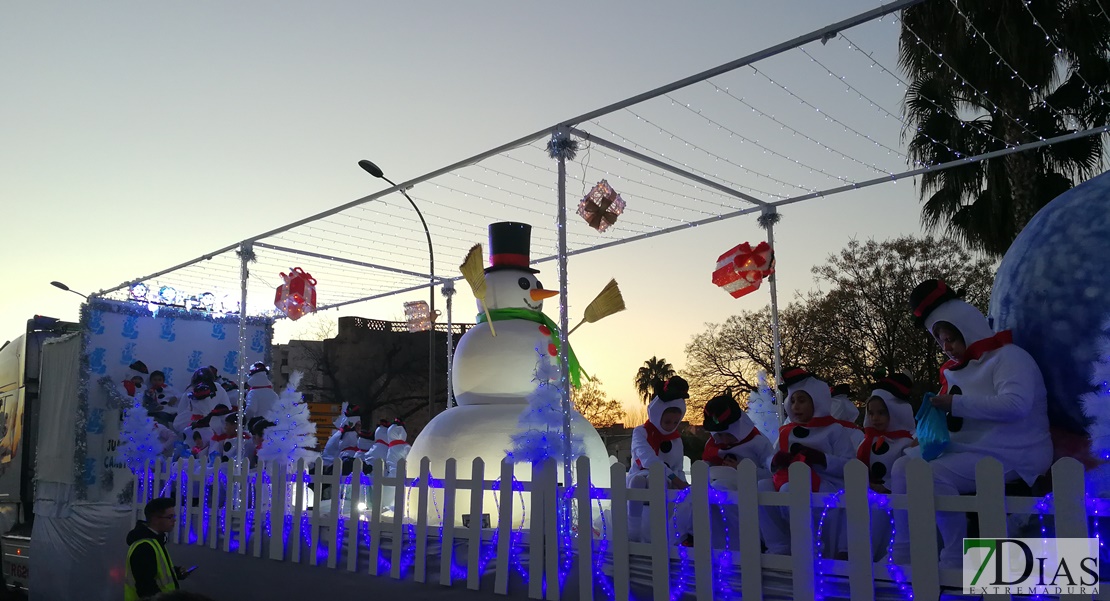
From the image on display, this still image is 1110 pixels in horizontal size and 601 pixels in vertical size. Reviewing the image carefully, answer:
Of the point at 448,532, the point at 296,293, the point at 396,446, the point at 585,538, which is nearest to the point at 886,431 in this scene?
the point at 585,538

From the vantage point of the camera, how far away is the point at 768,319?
87.0 ft

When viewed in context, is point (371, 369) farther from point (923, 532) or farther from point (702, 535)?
point (923, 532)

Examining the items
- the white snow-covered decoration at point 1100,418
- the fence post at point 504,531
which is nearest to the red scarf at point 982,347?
the white snow-covered decoration at point 1100,418

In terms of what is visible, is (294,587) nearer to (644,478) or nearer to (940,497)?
(644,478)

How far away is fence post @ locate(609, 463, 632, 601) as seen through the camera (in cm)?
511

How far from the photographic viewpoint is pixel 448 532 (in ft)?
20.5

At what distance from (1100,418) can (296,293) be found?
900 cm

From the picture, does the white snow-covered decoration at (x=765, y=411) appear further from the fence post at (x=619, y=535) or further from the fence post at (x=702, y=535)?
the fence post at (x=702, y=535)

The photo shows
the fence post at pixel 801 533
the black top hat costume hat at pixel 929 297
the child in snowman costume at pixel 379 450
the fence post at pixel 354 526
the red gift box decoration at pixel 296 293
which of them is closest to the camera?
the fence post at pixel 801 533

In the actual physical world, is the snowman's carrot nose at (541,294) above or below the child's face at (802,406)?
above

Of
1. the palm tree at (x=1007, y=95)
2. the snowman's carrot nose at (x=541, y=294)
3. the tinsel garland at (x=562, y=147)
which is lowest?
the snowman's carrot nose at (x=541, y=294)

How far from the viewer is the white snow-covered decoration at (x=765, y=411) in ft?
30.8

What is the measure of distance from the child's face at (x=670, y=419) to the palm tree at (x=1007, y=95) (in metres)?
7.69

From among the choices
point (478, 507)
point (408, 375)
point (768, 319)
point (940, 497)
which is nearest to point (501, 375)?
point (478, 507)
